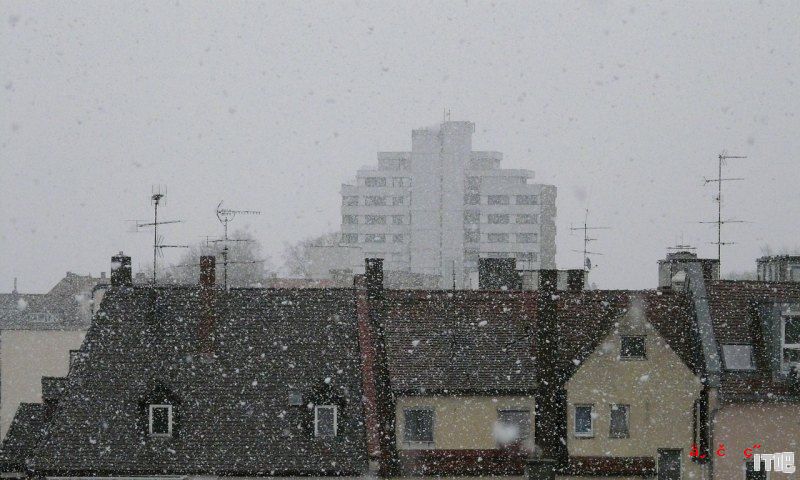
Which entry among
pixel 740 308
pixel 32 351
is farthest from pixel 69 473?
pixel 32 351

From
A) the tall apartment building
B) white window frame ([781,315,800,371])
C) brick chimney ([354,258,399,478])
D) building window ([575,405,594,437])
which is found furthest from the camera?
the tall apartment building

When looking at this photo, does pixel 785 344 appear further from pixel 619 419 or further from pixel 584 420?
pixel 584 420

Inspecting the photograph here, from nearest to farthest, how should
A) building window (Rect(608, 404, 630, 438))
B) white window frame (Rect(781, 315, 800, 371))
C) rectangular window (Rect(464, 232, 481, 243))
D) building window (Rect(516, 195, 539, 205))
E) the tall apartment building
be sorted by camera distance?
building window (Rect(608, 404, 630, 438)), white window frame (Rect(781, 315, 800, 371)), the tall apartment building, rectangular window (Rect(464, 232, 481, 243)), building window (Rect(516, 195, 539, 205))

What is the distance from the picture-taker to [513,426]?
29.3 metres

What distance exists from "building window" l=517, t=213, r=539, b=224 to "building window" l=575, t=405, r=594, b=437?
11319 cm

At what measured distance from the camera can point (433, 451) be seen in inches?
1139

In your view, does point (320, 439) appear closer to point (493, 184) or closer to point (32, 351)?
point (32, 351)

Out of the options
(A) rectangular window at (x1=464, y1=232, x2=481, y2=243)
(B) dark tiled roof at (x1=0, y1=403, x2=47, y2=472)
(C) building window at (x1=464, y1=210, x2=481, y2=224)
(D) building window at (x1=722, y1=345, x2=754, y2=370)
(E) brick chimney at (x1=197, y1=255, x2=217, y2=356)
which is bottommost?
(B) dark tiled roof at (x1=0, y1=403, x2=47, y2=472)

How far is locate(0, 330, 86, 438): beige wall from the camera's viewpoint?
5272 centimetres

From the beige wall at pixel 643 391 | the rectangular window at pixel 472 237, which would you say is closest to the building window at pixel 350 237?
the rectangular window at pixel 472 237

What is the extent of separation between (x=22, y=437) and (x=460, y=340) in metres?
12.7

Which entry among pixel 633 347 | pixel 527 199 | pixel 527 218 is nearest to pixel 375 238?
pixel 527 218

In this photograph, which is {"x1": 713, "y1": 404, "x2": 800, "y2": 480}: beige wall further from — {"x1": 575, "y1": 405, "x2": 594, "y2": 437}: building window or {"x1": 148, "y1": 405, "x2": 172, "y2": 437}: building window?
{"x1": 148, "y1": 405, "x2": 172, "y2": 437}: building window

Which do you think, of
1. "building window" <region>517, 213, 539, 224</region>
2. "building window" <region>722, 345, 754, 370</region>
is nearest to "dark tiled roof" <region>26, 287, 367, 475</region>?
"building window" <region>722, 345, 754, 370</region>
